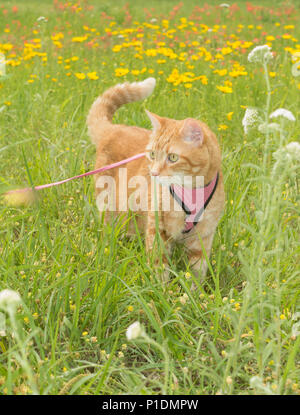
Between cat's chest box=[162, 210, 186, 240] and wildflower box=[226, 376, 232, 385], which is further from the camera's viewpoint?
cat's chest box=[162, 210, 186, 240]

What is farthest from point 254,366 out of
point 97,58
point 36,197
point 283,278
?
point 97,58

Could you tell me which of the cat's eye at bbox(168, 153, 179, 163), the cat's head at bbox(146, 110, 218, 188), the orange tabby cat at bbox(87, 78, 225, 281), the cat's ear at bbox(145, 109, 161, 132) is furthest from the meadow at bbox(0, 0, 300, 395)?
the cat's ear at bbox(145, 109, 161, 132)

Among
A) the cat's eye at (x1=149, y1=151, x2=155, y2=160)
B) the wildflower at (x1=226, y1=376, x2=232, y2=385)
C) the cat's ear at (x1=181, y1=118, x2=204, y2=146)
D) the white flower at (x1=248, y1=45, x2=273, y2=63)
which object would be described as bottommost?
the wildflower at (x1=226, y1=376, x2=232, y2=385)

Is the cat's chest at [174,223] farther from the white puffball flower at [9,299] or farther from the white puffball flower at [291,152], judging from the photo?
the white puffball flower at [9,299]

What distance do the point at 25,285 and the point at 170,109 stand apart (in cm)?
253

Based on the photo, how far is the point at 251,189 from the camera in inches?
119

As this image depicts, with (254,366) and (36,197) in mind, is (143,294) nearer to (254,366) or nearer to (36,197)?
(254,366)

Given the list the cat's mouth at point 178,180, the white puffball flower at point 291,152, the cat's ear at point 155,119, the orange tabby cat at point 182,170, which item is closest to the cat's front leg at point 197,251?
the orange tabby cat at point 182,170

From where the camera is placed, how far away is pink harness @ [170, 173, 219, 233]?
2314 millimetres

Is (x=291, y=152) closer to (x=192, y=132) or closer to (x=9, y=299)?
(x=9, y=299)

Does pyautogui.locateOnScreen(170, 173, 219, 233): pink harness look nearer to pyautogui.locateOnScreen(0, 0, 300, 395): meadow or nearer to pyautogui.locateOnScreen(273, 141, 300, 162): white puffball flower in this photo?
pyautogui.locateOnScreen(0, 0, 300, 395): meadow

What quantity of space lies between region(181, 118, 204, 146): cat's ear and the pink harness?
23cm

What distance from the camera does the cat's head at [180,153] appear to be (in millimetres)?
2242
